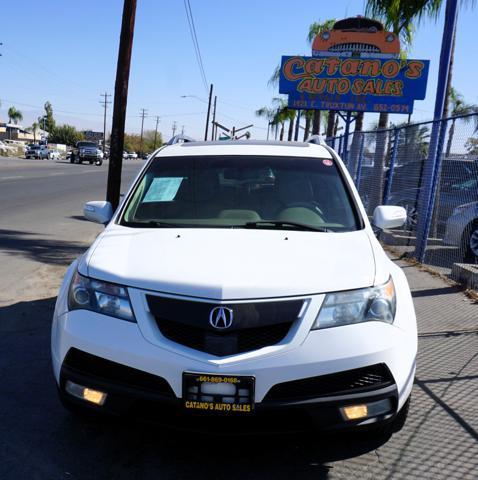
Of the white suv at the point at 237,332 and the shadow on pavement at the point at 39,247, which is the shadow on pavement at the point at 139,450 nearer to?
the white suv at the point at 237,332

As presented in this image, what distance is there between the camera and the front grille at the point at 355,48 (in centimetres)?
1516

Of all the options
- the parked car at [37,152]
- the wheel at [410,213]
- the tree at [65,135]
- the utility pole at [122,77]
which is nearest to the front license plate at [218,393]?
the utility pole at [122,77]

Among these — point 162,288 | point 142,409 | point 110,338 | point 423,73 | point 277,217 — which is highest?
point 423,73

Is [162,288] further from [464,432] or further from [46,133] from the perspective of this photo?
[46,133]

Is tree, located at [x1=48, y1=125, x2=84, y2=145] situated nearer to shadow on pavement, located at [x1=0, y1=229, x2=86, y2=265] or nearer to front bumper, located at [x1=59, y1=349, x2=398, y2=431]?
shadow on pavement, located at [x1=0, y1=229, x2=86, y2=265]

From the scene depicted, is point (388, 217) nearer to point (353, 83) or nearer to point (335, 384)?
point (335, 384)

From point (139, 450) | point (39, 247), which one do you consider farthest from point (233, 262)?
point (39, 247)

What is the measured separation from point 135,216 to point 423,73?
1225 centimetres

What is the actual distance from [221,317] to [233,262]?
0.39 m

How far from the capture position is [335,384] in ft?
8.86

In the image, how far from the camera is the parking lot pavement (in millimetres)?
2949

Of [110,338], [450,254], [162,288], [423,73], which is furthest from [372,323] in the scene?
[423,73]

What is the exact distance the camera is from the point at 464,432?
350 cm

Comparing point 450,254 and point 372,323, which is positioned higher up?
point 372,323
